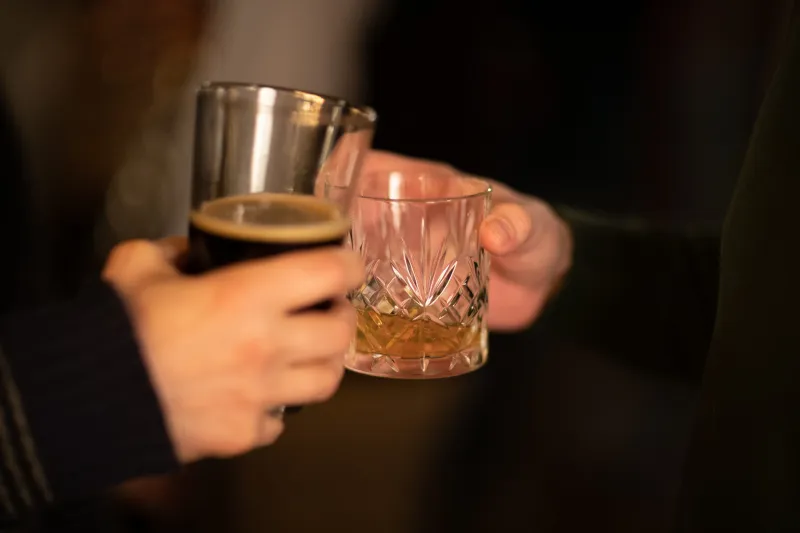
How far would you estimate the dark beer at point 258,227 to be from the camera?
0.51 m

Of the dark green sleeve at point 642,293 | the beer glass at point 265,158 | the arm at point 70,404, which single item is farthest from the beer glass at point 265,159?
the dark green sleeve at point 642,293

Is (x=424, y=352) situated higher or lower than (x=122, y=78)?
lower

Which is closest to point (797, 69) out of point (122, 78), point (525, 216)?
point (525, 216)

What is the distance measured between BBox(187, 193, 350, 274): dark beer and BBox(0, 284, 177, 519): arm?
0.09 metres

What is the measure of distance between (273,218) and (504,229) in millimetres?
241

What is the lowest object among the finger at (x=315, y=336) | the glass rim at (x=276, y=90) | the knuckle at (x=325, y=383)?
the knuckle at (x=325, y=383)

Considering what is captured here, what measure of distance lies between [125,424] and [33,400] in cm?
6

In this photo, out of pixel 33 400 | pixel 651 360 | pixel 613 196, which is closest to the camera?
pixel 33 400

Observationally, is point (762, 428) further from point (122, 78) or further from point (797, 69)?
point (122, 78)

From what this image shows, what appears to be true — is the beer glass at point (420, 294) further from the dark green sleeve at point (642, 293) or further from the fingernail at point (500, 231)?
the dark green sleeve at point (642, 293)

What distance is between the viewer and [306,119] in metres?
0.54

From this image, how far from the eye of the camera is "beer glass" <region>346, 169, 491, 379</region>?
2.21 ft

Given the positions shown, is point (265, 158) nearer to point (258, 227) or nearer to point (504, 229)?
point (258, 227)

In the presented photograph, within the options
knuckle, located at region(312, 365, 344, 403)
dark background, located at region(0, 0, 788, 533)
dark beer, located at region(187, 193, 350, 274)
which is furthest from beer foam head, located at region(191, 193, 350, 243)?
dark background, located at region(0, 0, 788, 533)
